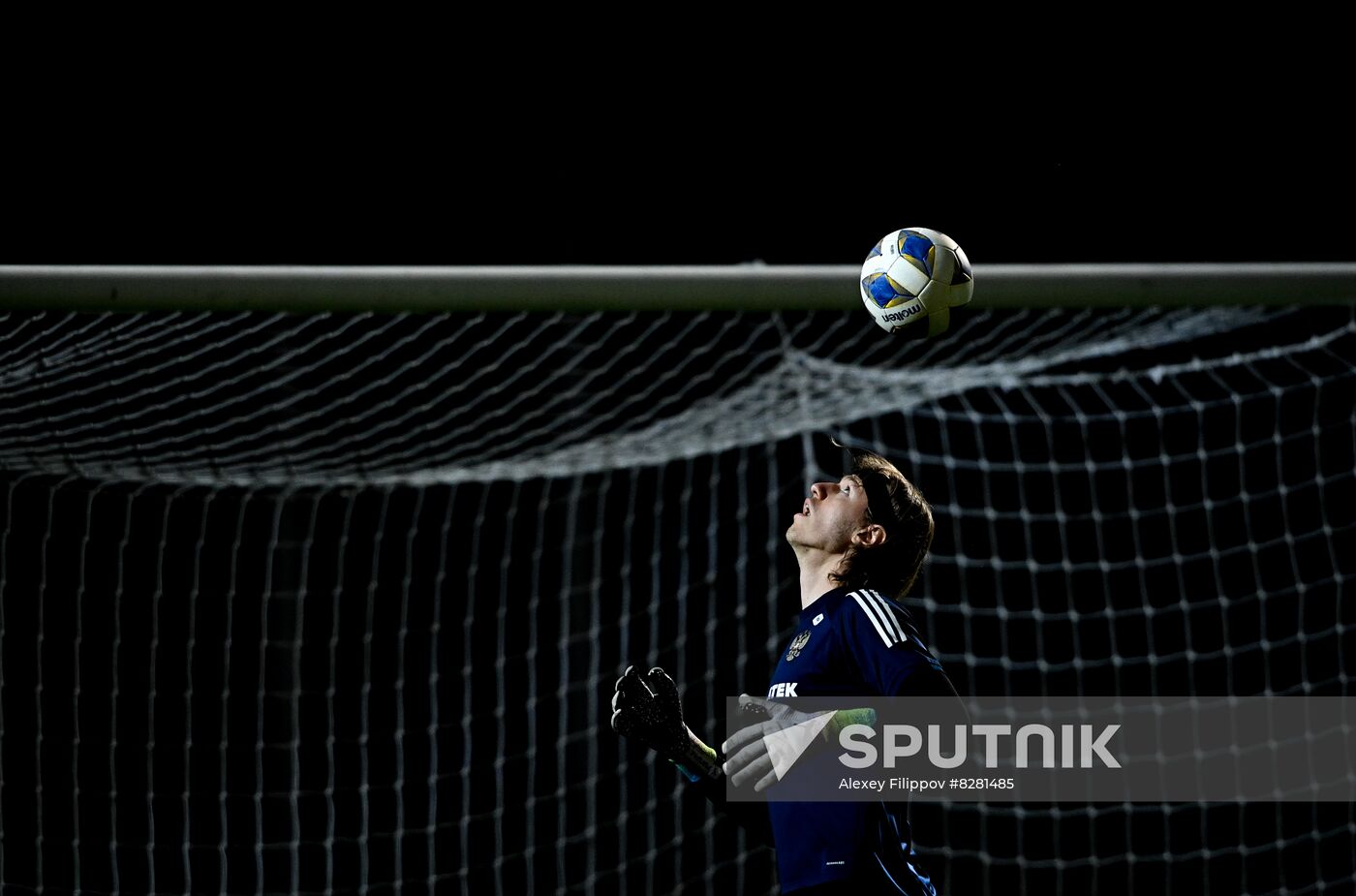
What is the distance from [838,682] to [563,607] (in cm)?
326

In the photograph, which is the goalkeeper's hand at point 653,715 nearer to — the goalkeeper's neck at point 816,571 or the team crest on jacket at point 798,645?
the team crest on jacket at point 798,645

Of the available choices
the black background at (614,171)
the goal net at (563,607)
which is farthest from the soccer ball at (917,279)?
the black background at (614,171)

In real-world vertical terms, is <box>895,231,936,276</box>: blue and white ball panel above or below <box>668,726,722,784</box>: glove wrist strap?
above

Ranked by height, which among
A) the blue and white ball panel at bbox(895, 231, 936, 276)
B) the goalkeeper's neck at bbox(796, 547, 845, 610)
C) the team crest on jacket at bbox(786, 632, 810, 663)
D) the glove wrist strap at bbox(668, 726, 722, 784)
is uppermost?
the blue and white ball panel at bbox(895, 231, 936, 276)

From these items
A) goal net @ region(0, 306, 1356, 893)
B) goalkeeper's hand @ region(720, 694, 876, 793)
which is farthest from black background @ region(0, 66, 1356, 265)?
goalkeeper's hand @ region(720, 694, 876, 793)

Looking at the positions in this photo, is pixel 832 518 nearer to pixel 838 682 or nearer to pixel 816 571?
pixel 816 571

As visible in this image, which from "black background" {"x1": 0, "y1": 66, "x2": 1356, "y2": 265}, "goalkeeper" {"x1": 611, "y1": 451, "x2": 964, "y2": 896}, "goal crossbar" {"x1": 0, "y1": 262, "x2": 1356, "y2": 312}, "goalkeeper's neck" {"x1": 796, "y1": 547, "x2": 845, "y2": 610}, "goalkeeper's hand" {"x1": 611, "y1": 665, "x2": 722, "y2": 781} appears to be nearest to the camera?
"goalkeeper" {"x1": 611, "y1": 451, "x2": 964, "y2": 896}

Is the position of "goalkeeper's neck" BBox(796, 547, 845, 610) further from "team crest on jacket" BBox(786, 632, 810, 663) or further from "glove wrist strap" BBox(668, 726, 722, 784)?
"glove wrist strap" BBox(668, 726, 722, 784)

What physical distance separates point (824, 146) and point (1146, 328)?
3.30 metres

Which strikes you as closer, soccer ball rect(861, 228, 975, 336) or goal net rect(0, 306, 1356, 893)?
soccer ball rect(861, 228, 975, 336)

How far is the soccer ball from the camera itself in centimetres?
306

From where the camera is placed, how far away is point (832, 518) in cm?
294

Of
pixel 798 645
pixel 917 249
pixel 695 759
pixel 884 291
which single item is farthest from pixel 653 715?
pixel 917 249

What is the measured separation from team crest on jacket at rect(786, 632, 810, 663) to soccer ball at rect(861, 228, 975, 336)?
814 millimetres
